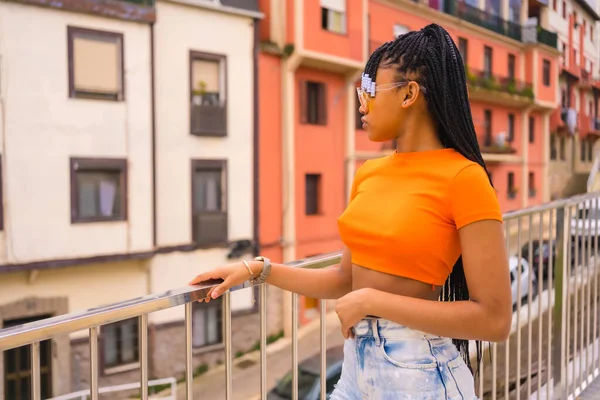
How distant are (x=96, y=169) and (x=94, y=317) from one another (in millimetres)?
6751

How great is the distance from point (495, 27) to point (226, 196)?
278 inches

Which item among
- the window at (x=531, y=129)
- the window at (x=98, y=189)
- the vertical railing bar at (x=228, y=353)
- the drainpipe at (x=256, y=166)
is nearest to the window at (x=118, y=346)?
the window at (x=98, y=189)

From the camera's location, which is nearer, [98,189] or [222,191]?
[98,189]

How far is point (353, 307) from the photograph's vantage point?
0.68 metres

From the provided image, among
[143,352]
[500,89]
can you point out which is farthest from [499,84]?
[143,352]

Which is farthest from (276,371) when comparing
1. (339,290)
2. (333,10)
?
(339,290)

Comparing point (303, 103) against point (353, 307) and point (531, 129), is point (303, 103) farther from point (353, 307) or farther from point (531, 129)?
point (353, 307)

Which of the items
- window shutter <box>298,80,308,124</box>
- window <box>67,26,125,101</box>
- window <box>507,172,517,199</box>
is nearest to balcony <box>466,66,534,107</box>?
window <box>507,172,517,199</box>

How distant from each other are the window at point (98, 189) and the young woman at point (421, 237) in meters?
6.66

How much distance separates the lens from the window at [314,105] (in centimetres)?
860

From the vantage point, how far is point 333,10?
27.9ft

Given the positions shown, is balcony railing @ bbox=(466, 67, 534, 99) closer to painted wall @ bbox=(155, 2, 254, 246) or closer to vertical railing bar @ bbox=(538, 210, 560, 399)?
painted wall @ bbox=(155, 2, 254, 246)

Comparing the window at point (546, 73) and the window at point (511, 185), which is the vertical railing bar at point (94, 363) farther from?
the window at point (546, 73)

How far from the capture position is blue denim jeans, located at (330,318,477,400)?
0.69 meters
